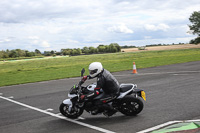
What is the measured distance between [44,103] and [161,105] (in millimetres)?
4349

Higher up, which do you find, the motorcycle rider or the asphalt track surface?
the motorcycle rider

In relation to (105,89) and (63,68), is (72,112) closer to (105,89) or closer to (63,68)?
(105,89)

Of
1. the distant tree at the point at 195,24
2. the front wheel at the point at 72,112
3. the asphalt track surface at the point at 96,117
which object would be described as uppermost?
the distant tree at the point at 195,24

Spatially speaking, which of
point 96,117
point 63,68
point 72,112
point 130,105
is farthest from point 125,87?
point 63,68

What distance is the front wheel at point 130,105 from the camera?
6.28 meters

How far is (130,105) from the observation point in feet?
20.8

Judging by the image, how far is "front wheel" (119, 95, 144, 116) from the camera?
628 centimetres

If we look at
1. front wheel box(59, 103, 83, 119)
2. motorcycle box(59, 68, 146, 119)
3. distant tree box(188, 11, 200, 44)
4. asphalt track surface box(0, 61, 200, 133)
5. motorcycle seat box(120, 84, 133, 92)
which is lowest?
asphalt track surface box(0, 61, 200, 133)

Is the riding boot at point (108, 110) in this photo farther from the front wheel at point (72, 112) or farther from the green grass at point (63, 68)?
the green grass at point (63, 68)

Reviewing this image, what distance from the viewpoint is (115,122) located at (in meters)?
5.99

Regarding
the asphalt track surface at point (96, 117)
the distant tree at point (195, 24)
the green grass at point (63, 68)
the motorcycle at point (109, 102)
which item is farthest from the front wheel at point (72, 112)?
the distant tree at point (195, 24)

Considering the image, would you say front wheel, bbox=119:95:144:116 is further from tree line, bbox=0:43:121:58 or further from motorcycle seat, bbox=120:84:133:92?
tree line, bbox=0:43:121:58

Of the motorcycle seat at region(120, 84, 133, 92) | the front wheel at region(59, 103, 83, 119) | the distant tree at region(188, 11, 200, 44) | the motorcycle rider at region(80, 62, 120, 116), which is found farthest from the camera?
the distant tree at region(188, 11, 200, 44)

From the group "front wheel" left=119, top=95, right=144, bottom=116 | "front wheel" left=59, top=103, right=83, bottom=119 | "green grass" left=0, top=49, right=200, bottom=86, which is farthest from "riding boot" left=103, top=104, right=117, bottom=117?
"green grass" left=0, top=49, right=200, bottom=86
